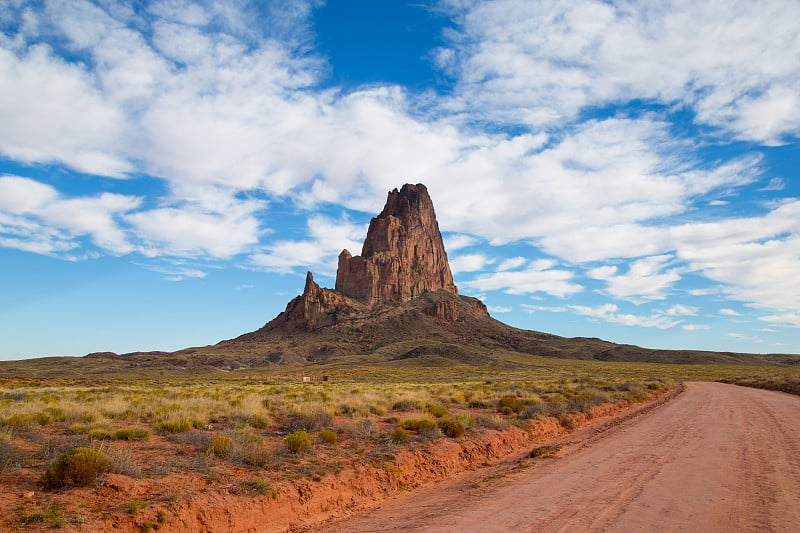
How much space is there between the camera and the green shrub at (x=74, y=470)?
7.34m

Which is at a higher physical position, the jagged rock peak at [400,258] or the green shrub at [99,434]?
the jagged rock peak at [400,258]

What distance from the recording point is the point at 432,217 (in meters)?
194

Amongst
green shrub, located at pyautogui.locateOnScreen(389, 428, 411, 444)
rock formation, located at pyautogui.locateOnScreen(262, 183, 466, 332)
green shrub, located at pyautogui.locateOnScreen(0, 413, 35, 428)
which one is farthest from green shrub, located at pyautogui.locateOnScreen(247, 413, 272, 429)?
rock formation, located at pyautogui.locateOnScreen(262, 183, 466, 332)

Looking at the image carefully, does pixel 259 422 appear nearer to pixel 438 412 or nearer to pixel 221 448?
pixel 221 448

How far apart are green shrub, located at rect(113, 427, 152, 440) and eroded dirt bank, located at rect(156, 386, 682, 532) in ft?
16.2

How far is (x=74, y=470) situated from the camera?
7.43m

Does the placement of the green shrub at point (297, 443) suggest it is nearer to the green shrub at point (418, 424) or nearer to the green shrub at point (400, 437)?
the green shrub at point (400, 437)

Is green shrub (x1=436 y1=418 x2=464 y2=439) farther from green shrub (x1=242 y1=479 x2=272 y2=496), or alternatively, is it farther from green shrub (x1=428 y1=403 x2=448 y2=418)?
green shrub (x1=242 y1=479 x2=272 y2=496)

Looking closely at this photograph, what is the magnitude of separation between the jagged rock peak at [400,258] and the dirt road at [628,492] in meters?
142

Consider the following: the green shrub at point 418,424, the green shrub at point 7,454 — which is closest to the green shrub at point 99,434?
the green shrub at point 7,454

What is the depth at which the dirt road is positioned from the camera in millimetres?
6711

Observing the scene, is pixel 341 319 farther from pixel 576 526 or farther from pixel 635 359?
pixel 576 526

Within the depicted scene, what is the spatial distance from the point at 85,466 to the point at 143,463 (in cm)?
169

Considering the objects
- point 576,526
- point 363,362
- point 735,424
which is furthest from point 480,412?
point 363,362
